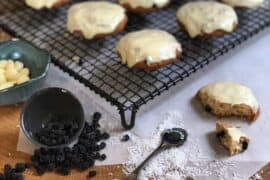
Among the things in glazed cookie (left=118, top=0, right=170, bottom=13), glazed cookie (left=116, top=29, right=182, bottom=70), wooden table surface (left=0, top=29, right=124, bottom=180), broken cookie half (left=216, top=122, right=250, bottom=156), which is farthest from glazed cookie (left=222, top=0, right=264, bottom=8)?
wooden table surface (left=0, top=29, right=124, bottom=180)

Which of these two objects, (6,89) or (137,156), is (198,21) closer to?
(137,156)

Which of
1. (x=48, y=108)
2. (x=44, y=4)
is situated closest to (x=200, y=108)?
(x=48, y=108)

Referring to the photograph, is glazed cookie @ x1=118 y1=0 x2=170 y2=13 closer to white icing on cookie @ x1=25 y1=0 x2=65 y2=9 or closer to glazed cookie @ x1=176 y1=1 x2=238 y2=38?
glazed cookie @ x1=176 y1=1 x2=238 y2=38

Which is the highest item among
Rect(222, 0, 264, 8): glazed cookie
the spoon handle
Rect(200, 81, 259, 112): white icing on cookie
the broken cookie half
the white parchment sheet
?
Rect(222, 0, 264, 8): glazed cookie

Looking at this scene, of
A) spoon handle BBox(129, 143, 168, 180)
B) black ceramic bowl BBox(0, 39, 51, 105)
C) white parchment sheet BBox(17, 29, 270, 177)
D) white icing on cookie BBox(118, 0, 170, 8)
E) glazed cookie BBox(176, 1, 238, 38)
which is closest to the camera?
spoon handle BBox(129, 143, 168, 180)

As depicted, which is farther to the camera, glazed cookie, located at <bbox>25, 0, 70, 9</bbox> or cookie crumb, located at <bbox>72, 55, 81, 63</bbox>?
glazed cookie, located at <bbox>25, 0, 70, 9</bbox>

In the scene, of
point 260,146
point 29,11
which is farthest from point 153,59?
point 29,11

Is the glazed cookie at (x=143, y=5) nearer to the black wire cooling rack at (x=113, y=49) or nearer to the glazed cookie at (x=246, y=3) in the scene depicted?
the black wire cooling rack at (x=113, y=49)
